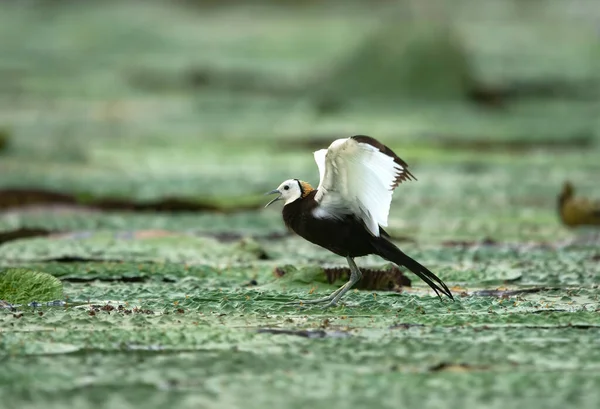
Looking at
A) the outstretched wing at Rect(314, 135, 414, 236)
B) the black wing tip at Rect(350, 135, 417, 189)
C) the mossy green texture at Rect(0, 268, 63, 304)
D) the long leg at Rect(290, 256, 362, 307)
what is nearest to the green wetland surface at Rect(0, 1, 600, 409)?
the long leg at Rect(290, 256, 362, 307)

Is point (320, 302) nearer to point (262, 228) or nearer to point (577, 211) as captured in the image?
point (262, 228)

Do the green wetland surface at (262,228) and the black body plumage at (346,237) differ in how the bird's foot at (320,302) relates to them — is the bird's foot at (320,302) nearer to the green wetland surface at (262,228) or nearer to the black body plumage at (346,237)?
the green wetland surface at (262,228)

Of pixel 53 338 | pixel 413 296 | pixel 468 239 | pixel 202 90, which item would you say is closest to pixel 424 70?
pixel 202 90

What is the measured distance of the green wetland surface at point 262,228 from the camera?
11.7 feet

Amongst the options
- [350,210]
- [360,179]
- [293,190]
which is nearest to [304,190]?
[293,190]

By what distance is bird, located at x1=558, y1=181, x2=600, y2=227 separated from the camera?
23.8 feet

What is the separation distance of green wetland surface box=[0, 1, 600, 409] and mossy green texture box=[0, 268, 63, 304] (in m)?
0.15

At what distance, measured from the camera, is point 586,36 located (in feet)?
61.5

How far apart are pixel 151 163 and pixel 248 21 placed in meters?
9.32

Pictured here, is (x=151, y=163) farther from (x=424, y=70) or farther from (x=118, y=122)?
(x=424, y=70)

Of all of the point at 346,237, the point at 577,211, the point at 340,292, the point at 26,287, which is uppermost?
the point at 577,211

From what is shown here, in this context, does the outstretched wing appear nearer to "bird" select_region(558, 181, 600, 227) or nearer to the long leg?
the long leg

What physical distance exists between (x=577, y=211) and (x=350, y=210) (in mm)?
3009

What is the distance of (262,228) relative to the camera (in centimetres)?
741
